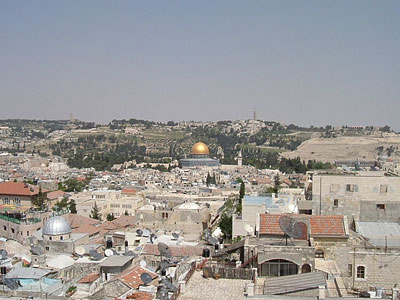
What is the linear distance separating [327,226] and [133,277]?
565 centimetres

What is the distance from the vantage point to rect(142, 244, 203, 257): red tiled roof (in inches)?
814

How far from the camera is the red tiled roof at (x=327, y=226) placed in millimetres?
14609

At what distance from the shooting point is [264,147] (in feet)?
495

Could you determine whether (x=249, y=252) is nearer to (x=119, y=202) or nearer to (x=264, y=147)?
(x=119, y=202)

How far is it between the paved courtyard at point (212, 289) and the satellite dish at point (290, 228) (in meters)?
1.73

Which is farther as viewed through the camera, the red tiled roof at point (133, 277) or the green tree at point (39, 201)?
the green tree at point (39, 201)

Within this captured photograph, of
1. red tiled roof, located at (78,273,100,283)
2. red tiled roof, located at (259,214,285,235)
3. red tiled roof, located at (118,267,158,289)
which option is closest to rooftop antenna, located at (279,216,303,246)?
red tiled roof, located at (259,214,285,235)

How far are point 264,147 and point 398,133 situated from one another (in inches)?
1650

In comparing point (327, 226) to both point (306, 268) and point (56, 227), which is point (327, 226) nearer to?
point (306, 268)

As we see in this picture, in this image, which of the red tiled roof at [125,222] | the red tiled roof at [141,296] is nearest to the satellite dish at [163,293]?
the red tiled roof at [141,296]

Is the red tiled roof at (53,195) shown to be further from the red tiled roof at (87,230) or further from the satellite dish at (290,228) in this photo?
the satellite dish at (290,228)

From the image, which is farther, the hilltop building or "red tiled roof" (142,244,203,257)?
the hilltop building

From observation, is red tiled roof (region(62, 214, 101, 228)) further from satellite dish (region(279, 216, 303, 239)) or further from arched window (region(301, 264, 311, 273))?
arched window (region(301, 264, 311, 273))

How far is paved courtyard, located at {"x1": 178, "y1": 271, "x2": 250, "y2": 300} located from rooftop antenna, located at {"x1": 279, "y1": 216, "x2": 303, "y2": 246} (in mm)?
1725
